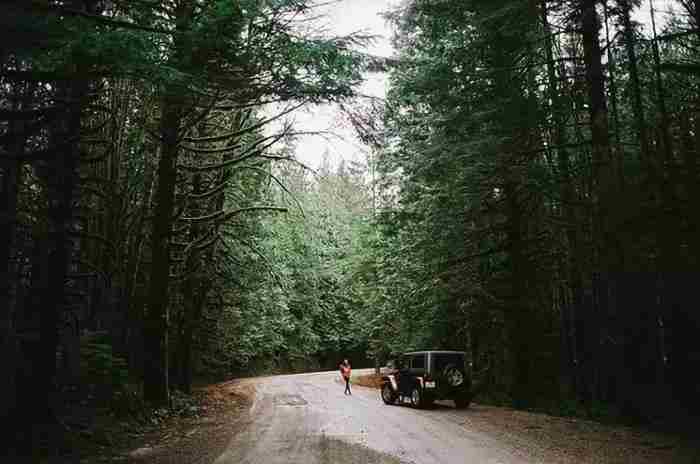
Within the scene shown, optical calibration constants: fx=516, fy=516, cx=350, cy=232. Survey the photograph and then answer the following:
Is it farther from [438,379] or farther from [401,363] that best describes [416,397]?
[401,363]

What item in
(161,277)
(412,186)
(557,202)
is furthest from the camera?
(412,186)

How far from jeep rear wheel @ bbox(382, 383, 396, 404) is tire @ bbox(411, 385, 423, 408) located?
3.74ft

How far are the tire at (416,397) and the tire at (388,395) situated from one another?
3.44 ft

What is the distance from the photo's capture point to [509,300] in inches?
625

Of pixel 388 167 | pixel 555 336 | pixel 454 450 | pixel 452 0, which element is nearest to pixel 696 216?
pixel 454 450

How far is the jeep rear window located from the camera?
1543 centimetres

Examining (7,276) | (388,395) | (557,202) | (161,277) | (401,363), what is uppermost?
(557,202)

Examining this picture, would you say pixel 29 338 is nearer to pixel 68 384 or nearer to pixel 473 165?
pixel 68 384

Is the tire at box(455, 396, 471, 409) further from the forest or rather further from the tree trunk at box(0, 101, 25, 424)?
the tree trunk at box(0, 101, 25, 424)

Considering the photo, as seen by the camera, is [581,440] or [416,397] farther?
[416,397]

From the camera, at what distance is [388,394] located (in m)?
17.2

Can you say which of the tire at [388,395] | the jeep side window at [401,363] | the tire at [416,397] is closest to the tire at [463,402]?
the tire at [416,397]

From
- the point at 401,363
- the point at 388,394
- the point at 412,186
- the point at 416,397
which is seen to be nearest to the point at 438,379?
the point at 416,397

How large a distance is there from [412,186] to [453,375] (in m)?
7.38
